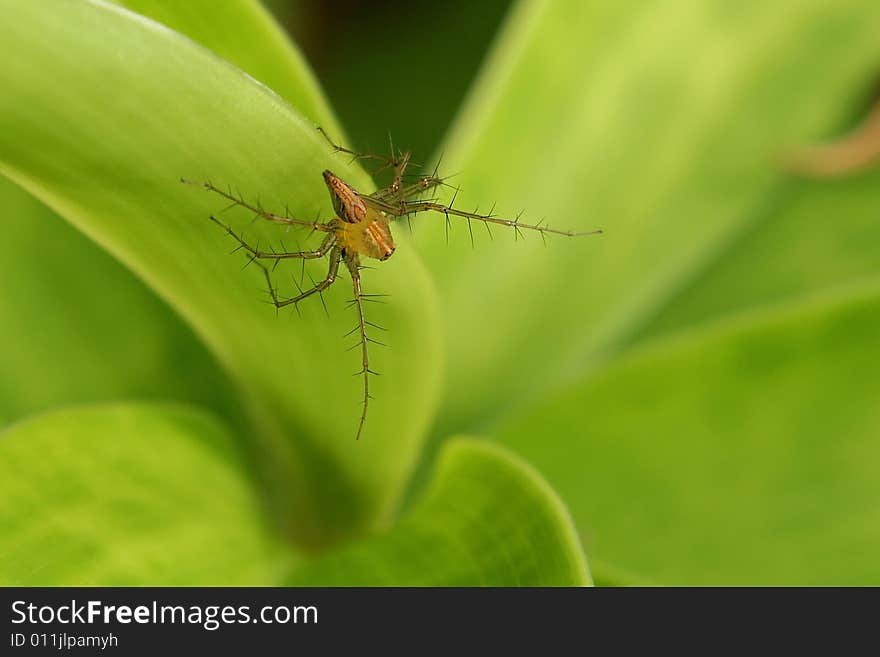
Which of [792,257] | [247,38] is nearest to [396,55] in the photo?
[792,257]

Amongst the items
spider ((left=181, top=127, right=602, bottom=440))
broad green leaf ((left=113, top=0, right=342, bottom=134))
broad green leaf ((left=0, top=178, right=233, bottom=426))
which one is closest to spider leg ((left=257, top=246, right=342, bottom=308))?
spider ((left=181, top=127, right=602, bottom=440))

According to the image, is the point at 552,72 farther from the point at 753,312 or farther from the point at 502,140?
the point at 753,312

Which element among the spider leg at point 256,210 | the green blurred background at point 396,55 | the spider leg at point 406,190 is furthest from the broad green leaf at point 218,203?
the green blurred background at point 396,55

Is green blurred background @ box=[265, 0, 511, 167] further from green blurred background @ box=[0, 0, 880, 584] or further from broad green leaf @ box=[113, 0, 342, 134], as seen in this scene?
broad green leaf @ box=[113, 0, 342, 134]

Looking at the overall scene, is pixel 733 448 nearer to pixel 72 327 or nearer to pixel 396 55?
pixel 72 327

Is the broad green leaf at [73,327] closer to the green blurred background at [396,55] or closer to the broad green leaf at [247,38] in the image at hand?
the broad green leaf at [247,38]

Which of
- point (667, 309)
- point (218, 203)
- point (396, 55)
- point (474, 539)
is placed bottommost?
point (474, 539)
